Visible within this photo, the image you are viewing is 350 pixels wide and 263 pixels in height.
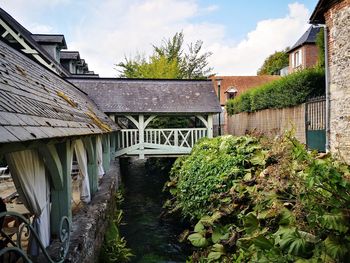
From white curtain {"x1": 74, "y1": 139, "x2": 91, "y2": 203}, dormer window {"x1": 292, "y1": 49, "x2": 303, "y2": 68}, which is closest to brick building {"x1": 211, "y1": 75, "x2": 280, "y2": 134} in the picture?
dormer window {"x1": 292, "y1": 49, "x2": 303, "y2": 68}

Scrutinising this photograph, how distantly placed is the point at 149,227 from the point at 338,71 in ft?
21.9

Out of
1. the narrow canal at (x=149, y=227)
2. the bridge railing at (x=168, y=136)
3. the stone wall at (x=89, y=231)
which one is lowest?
the narrow canal at (x=149, y=227)

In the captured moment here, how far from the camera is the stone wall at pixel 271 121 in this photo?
10211 millimetres

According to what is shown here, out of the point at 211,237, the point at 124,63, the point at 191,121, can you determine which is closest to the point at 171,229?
the point at 211,237

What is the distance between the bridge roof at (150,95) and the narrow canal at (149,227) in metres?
3.40

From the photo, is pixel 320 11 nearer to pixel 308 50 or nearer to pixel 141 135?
pixel 141 135

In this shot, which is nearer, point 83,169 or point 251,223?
point 251,223

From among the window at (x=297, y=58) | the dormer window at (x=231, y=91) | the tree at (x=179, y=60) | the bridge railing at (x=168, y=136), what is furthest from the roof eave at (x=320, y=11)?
the dormer window at (x=231, y=91)

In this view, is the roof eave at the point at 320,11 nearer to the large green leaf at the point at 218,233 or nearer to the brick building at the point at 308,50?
the large green leaf at the point at 218,233

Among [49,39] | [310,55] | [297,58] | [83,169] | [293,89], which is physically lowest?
[83,169]

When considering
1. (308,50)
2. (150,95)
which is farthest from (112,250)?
(308,50)

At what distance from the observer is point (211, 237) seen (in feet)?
17.6

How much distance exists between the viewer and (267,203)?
4457 millimetres

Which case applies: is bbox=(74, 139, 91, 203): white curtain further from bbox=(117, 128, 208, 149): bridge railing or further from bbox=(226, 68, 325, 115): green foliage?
bbox=(226, 68, 325, 115): green foliage
